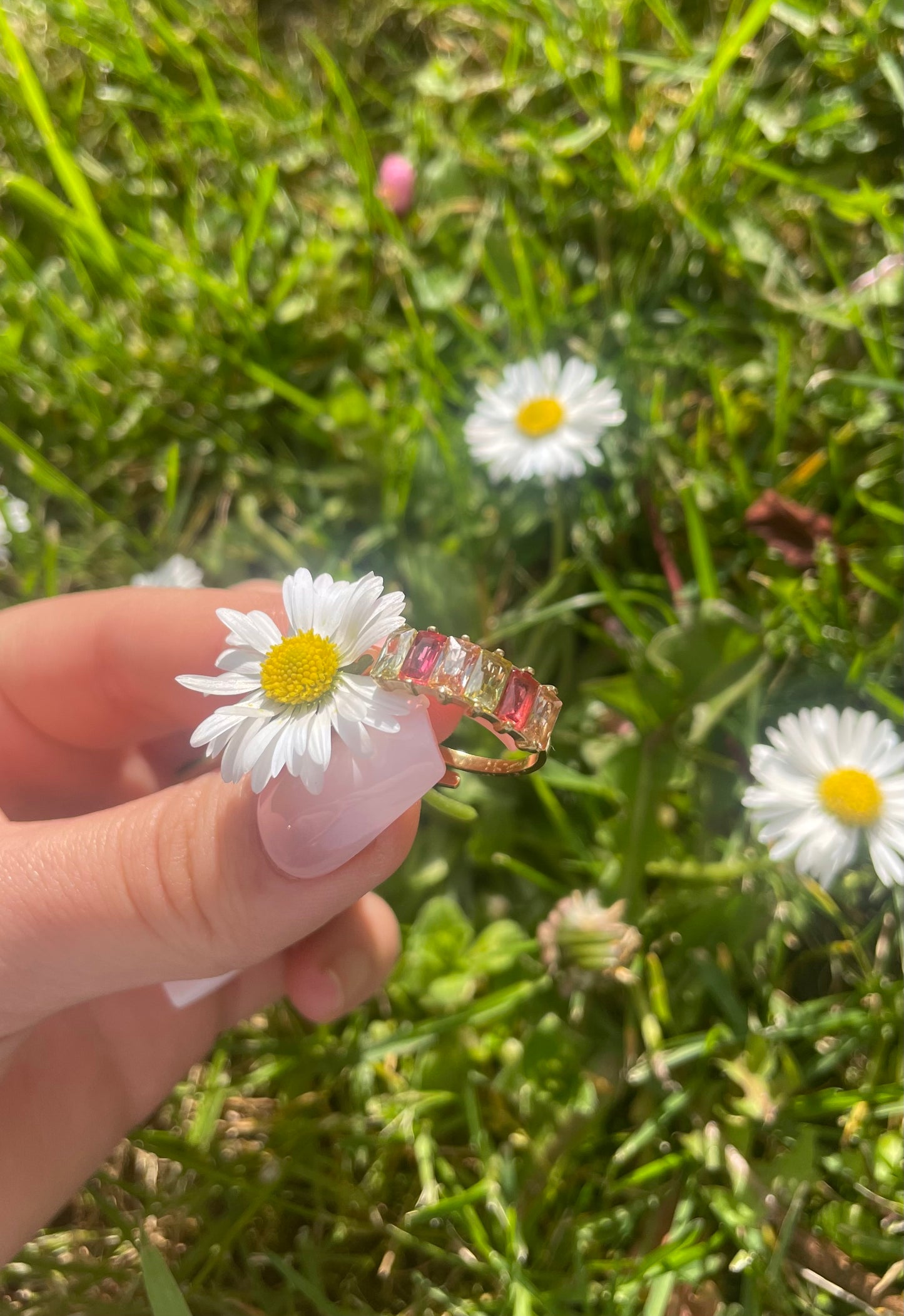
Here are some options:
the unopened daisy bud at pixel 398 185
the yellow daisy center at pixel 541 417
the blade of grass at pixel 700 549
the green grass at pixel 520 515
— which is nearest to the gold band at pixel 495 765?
the green grass at pixel 520 515

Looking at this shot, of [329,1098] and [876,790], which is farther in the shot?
[329,1098]

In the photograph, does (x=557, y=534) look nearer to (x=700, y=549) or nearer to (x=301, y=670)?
(x=700, y=549)

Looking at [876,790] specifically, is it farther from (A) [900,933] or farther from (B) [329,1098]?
(B) [329,1098]

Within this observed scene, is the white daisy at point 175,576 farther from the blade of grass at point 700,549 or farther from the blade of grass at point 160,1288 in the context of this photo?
the blade of grass at point 160,1288

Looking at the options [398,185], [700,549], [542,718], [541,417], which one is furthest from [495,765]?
[398,185]

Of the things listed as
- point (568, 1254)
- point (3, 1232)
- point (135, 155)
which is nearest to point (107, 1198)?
point (3, 1232)

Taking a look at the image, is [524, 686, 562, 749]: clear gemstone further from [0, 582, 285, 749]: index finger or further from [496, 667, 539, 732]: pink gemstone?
[0, 582, 285, 749]: index finger

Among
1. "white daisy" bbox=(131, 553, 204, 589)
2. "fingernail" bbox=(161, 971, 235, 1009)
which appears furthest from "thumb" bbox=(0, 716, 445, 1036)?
"white daisy" bbox=(131, 553, 204, 589)
